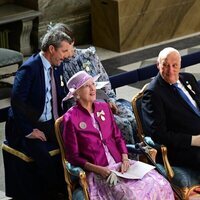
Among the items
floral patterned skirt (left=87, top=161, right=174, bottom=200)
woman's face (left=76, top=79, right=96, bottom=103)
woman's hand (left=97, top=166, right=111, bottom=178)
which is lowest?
floral patterned skirt (left=87, top=161, right=174, bottom=200)

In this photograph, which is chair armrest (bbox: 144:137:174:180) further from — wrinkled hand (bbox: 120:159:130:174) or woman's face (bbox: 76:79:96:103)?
woman's face (bbox: 76:79:96:103)

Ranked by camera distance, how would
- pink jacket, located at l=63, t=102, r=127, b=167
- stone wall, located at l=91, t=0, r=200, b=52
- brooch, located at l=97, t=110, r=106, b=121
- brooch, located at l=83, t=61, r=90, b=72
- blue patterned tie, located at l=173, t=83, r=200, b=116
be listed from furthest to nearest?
1. stone wall, located at l=91, t=0, r=200, b=52
2. brooch, located at l=83, t=61, r=90, b=72
3. blue patterned tie, located at l=173, t=83, r=200, b=116
4. brooch, located at l=97, t=110, r=106, b=121
5. pink jacket, located at l=63, t=102, r=127, b=167

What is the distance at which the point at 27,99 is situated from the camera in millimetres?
5953

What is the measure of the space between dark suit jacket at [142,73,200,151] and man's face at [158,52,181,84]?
1.7 inches

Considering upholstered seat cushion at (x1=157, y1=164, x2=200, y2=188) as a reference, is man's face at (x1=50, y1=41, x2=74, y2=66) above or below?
above

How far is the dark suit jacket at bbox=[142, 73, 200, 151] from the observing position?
5.77m

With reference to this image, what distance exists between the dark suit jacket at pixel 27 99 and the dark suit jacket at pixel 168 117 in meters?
0.77

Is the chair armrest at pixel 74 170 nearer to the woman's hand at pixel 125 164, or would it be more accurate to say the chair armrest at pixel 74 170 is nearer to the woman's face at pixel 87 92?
the woman's hand at pixel 125 164

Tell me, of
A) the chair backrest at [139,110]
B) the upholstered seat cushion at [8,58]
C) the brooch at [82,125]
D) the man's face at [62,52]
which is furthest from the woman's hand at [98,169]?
the upholstered seat cushion at [8,58]

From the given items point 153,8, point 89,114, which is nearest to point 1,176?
point 89,114

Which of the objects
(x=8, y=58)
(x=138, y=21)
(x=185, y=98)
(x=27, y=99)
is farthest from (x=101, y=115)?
(x=138, y=21)

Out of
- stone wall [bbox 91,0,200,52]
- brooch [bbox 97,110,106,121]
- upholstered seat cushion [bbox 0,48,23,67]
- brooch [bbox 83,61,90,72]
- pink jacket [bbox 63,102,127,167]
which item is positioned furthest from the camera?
stone wall [bbox 91,0,200,52]

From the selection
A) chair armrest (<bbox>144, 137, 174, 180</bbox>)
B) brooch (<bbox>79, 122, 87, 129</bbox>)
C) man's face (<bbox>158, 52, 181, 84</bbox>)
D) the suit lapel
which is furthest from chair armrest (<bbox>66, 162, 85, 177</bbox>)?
the suit lapel

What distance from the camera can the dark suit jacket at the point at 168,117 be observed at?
5.77 meters
